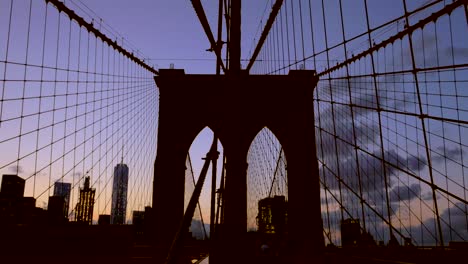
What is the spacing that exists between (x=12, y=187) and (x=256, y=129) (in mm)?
74206

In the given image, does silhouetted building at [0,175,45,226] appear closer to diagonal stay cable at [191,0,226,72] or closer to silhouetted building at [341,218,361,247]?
silhouetted building at [341,218,361,247]

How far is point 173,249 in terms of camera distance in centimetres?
183

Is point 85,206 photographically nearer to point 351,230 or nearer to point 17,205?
point 17,205

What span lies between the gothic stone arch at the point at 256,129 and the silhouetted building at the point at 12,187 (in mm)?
64935

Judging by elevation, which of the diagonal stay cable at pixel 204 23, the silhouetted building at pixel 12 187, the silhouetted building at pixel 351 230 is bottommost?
the silhouetted building at pixel 351 230

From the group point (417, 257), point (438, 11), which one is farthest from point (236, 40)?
point (417, 257)

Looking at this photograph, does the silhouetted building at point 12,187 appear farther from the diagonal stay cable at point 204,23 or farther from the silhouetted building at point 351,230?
the diagonal stay cable at point 204,23

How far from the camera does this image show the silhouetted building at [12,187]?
237 ft

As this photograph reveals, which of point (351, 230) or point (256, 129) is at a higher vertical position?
point (256, 129)

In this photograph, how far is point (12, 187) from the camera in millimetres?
75688

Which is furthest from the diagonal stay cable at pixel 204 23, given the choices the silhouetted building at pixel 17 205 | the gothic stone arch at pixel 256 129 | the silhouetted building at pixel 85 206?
the silhouetted building at pixel 85 206

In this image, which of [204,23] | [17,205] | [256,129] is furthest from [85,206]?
[204,23]

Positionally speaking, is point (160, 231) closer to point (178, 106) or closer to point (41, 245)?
point (178, 106)

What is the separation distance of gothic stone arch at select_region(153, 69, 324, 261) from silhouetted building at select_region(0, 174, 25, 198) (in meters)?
64.9
